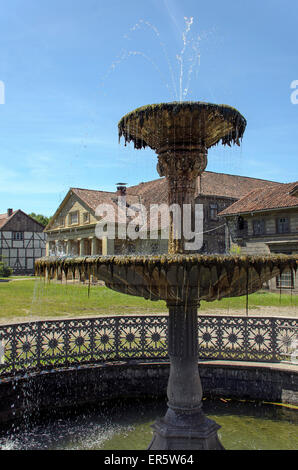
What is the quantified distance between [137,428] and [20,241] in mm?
60646

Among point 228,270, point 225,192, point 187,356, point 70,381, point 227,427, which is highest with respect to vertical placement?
point 225,192

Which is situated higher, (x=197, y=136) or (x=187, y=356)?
(x=197, y=136)

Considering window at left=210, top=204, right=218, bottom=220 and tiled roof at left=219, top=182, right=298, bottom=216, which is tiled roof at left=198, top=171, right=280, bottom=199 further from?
tiled roof at left=219, top=182, right=298, bottom=216

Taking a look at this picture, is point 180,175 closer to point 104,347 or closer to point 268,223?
point 104,347

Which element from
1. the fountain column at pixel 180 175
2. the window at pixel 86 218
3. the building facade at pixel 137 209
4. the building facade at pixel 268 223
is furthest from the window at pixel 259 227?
the fountain column at pixel 180 175

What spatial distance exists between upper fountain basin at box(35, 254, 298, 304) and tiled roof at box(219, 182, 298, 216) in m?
25.9

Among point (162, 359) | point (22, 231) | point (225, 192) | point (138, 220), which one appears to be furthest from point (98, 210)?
point (162, 359)

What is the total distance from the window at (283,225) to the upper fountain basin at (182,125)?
25.9 meters

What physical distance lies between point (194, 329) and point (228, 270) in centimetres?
148

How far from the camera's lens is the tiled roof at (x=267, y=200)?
2997cm

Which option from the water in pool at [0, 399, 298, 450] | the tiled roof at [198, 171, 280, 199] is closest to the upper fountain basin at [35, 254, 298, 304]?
the water in pool at [0, 399, 298, 450]

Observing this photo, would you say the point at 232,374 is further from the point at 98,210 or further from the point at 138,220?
the point at 98,210

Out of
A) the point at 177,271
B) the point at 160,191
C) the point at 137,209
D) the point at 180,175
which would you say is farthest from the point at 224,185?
the point at 177,271
